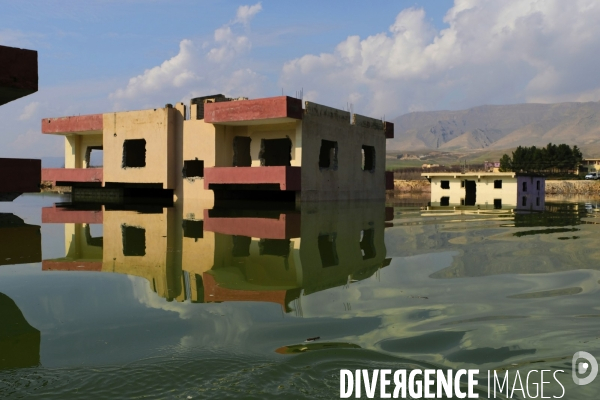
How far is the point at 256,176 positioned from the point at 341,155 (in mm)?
5993

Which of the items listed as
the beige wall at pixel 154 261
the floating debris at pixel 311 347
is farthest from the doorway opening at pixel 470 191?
the floating debris at pixel 311 347

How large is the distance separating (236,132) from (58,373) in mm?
25420

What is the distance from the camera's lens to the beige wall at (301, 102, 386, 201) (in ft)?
85.9

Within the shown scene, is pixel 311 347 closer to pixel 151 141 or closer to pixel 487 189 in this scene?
Result: pixel 151 141

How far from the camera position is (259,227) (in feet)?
48.6

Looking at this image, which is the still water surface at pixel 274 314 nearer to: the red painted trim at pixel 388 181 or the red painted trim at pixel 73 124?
the red painted trim at pixel 73 124

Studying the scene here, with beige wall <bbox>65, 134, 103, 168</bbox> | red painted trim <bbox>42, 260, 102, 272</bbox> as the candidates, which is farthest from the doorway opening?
red painted trim <bbox>42, 260, 102, 272</bbox>

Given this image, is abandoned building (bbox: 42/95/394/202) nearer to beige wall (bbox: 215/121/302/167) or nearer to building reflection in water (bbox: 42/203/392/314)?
beige wall (bbox: 215/121/302/167)

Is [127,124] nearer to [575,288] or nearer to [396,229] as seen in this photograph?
[396,229]

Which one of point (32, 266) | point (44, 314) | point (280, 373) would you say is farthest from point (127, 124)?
point (280, 373)

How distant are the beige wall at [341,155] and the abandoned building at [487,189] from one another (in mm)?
5428

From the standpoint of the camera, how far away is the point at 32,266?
26.9 feet

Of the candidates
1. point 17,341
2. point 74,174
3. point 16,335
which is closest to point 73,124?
point 74,174

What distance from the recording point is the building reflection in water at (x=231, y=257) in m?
6.57
